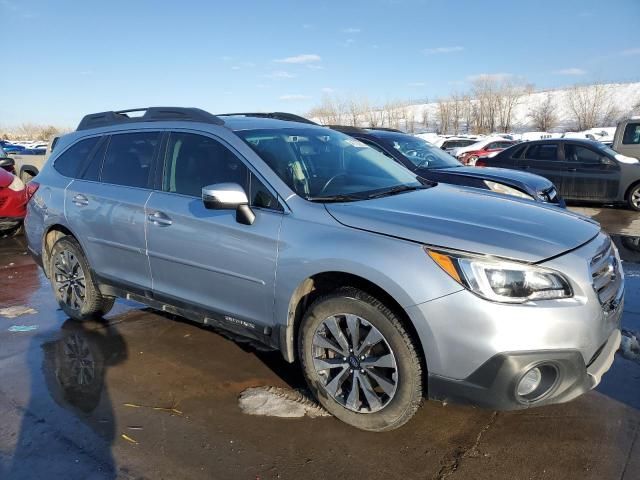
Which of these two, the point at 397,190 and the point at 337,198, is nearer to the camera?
the point at 337,198

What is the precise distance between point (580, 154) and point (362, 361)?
10591 millimetres

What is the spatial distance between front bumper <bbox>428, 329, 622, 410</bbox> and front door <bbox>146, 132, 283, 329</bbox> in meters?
1.21

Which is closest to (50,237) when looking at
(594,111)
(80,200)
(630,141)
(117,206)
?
(80,200)

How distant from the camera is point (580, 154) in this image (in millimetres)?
11664

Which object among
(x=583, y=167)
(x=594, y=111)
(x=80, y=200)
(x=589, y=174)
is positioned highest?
(x=80, y=200)

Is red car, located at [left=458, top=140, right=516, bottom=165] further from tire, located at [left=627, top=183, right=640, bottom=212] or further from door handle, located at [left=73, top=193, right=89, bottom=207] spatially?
door handle, located at [left=73, top=193, right=89, bottom=207]

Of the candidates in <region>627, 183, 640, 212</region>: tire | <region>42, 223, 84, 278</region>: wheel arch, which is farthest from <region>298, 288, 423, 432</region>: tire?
<region>627, 183, 640, 212</region>: tire

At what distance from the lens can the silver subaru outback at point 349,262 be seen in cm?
258

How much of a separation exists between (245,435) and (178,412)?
0.54 metres

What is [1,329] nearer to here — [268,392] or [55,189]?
[55,189]

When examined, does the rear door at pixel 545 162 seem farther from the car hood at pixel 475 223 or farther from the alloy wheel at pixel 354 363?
the alloy wheel at pixel 354 363

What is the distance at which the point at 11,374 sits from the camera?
3883 mm

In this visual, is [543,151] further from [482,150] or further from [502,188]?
[482,150]

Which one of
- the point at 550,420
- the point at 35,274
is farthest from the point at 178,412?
the point at 35,274
